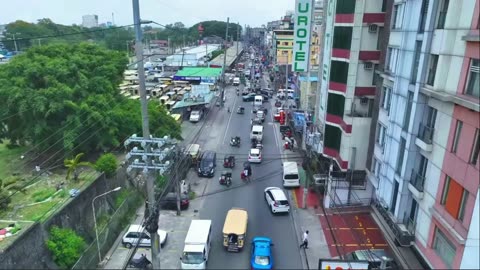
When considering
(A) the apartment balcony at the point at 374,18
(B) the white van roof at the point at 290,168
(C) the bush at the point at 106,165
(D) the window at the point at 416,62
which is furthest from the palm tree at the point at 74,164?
(A) the apartment balcony at the point at 374,18

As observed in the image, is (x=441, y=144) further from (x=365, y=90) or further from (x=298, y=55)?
(x=298, y=55)

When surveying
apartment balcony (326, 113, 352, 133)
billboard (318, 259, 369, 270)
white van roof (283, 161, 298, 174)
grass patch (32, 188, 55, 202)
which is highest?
apartment balcony (326, 113, 352, 133)

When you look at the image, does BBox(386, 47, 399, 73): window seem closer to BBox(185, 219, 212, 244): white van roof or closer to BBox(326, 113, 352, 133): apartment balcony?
BBox(326, 113, 352, 133): apartment balcony

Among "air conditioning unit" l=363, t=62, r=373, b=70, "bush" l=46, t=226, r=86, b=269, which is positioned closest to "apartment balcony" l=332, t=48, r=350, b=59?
"air conditioning unit" l=363, t=62, r=373, b=70

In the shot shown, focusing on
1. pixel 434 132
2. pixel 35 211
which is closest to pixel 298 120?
pixel 434 132

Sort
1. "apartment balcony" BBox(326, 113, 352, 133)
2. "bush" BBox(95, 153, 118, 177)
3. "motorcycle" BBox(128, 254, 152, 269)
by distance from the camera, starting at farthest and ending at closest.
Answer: "bush" BBox(95, 153, 118, 177), "apartment balcony" BBox(326, 113, 352, 133), "motorcycle" BBox(128, 254, 152, 269)

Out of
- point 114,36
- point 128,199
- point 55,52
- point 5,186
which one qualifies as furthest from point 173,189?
point 114,36

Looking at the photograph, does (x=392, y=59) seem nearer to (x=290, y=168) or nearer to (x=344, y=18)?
(x=344, y=18)
